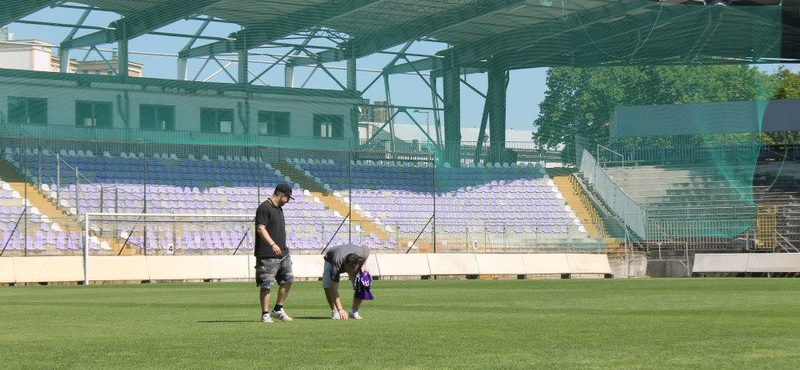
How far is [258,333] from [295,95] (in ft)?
121

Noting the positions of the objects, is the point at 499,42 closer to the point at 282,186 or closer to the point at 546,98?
the point at 546,98

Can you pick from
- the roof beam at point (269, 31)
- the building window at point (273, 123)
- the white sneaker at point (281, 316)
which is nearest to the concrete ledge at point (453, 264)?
the roof beam at point (269, 31)

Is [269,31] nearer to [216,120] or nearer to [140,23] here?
[216,120]

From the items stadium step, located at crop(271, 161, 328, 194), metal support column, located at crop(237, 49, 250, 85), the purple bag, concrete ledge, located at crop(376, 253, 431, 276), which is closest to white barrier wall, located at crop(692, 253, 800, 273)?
concrete ledge, located at crop(376, 253, 431, 276)

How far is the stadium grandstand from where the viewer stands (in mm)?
41844

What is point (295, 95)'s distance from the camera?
4897cm

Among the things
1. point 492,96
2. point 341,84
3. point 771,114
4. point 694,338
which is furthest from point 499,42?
point 694,338

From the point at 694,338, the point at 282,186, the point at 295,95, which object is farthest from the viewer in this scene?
the point at 295,95

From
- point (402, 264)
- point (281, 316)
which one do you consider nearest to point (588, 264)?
point (402, 264)

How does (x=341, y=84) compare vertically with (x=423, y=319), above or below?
above

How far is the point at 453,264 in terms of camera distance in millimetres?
37781

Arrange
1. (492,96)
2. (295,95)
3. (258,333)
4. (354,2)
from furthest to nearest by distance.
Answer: (492,96)
(295,95)
(354,2)
(258,333)

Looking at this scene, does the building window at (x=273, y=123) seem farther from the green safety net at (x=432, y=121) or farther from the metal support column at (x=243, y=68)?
the metal support column at (x=243, y=68)

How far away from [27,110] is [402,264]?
14798 millimetres
